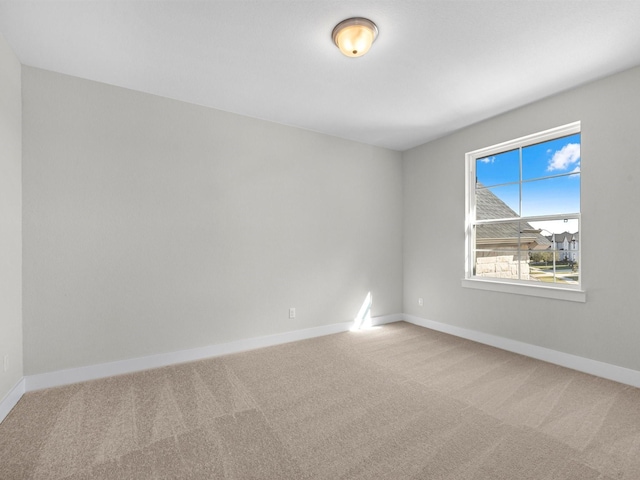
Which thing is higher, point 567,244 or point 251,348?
point 567,244

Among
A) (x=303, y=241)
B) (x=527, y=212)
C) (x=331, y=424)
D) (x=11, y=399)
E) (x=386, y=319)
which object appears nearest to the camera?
(x=331, y=424)

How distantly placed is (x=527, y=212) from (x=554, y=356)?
152cm

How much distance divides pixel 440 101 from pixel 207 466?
3.59 m

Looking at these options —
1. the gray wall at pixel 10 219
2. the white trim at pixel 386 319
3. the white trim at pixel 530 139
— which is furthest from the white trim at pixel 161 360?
the white trim at pixel 530 139

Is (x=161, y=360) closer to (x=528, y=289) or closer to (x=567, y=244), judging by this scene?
(x=528, y=289)

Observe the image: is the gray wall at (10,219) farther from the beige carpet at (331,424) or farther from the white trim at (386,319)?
the white trim at (386,319)

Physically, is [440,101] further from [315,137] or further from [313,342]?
[313,342]

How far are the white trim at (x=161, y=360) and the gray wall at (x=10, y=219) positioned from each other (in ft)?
0.70

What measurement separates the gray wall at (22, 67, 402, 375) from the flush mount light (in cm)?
165

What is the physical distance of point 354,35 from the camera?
1.98 m

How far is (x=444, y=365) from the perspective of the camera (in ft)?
9.53

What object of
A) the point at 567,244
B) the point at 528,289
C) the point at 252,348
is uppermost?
the point at 567,244

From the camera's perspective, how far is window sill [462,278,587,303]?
2791 mm

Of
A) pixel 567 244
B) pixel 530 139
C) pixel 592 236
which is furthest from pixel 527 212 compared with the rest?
pixel 530 139
